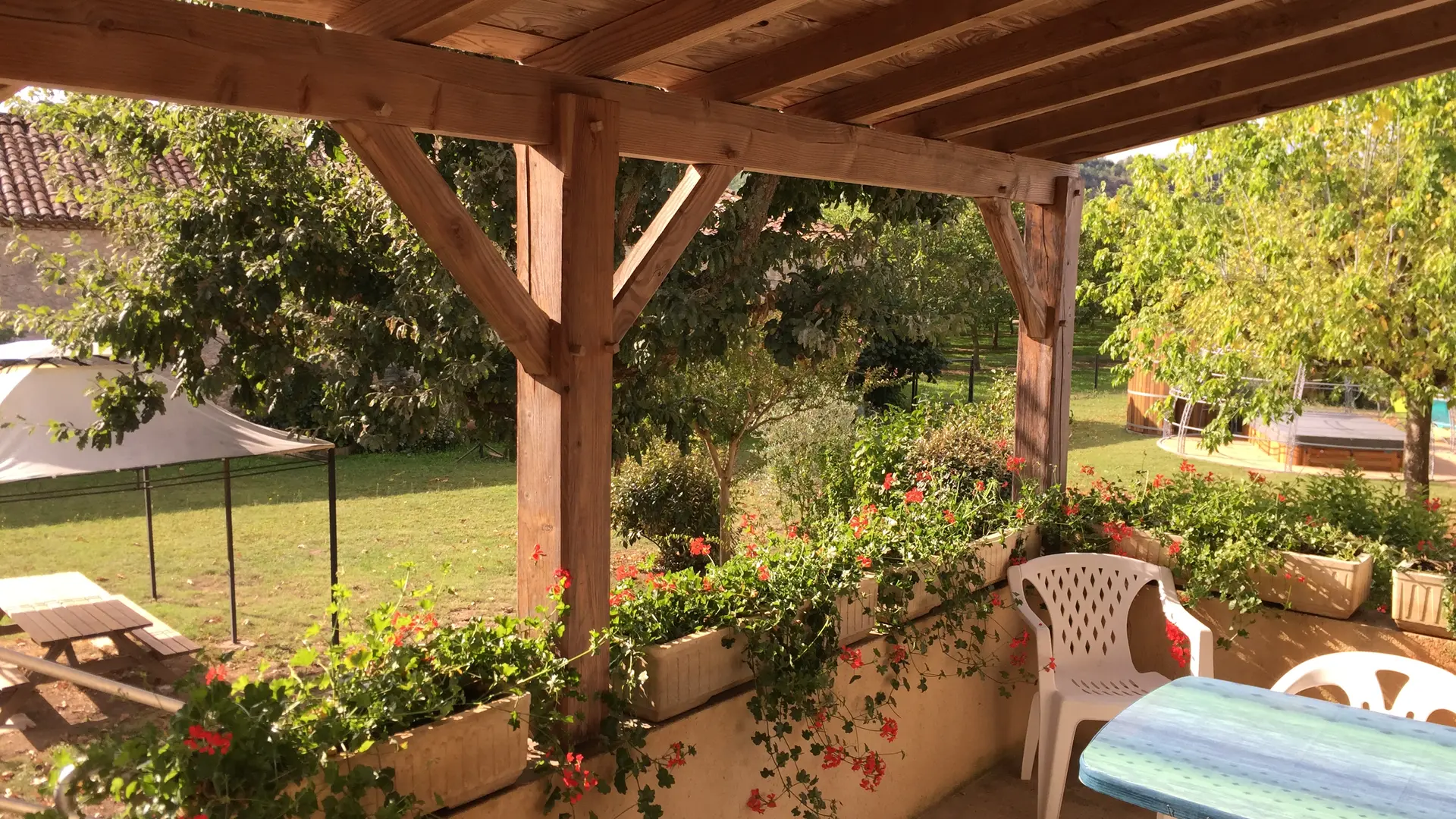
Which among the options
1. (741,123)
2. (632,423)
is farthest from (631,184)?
(741,123)

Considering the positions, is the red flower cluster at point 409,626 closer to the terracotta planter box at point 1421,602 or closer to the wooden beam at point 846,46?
the wooden beam at point 846,46

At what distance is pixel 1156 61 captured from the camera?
2990mm

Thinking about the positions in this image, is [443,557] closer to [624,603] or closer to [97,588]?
[97,588]

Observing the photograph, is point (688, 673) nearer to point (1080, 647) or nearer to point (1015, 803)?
Answer: point (1015, 803)

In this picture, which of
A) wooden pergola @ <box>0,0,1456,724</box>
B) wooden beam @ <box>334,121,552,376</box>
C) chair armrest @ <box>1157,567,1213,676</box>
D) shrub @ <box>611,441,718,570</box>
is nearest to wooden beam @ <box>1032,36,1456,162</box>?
wooden pergola @ <box>0,0,1456,724</box>

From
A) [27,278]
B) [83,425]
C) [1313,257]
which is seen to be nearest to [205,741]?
[83,425]

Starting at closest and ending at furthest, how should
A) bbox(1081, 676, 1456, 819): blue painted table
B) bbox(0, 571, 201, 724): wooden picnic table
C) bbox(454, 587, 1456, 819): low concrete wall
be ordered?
1. bbox(1081, 676, 1456, 819): blue painted table
2. bbox(454, 587, 1456, 819): low concrete wall
3. bbox(0, 571, 201, 724): wooden picnic table

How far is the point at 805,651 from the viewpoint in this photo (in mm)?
2926

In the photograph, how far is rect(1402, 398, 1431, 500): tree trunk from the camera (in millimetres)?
6031

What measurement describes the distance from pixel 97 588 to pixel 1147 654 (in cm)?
516

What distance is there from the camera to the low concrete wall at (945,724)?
2.74m

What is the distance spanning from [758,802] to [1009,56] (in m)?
2.08

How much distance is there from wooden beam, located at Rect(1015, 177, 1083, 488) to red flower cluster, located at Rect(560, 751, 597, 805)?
261 cm

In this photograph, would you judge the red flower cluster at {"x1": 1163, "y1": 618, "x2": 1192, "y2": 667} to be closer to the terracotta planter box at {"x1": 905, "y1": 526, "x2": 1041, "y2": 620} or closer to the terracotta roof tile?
the terracotta planter box at {"x1": 905, "y1": 526, "x2": 1041, "y2": 620}
